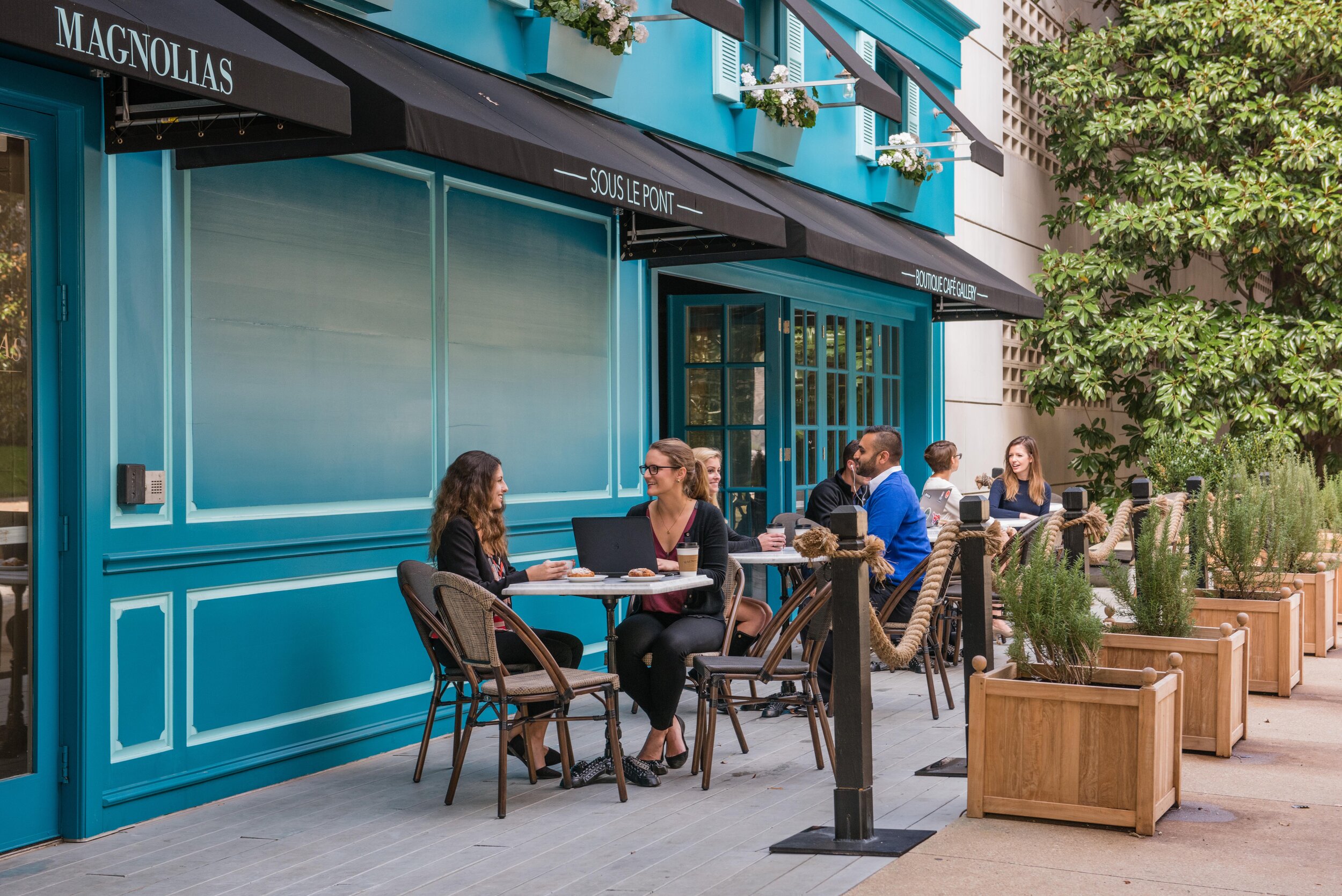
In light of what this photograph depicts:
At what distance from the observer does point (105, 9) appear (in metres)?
4.15

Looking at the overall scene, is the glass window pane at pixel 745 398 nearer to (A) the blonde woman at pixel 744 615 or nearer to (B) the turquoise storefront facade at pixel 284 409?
(B) the turquoise storefront facade at pixel 284 409

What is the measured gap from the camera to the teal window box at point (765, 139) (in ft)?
33.8

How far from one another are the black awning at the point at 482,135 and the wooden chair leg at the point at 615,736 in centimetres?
223

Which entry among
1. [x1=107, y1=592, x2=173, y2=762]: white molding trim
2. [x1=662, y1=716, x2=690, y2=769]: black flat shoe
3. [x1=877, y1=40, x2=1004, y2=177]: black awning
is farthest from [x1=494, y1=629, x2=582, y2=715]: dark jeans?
[x1=877, y1=40, x2=1004, y2=177]: black awning

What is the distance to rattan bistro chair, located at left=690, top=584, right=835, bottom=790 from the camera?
5.75 meters

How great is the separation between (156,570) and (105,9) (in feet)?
7.12

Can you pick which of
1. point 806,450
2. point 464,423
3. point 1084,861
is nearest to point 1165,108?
point 806,450

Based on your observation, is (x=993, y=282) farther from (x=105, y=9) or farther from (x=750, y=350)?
(x=105, y=9)

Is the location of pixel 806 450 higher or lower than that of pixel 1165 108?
lower

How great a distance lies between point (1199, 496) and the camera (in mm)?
7637

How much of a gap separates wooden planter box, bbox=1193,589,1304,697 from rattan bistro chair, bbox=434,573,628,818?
3.66 metres

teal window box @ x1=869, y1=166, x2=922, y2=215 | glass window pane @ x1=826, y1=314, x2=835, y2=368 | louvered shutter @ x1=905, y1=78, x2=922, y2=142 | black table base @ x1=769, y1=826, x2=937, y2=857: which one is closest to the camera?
black table base @ x1=769, y1=826, x2=937, y2=857

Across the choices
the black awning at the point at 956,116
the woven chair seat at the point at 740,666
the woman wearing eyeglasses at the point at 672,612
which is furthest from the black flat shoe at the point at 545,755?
the black awning at the point at 956,116

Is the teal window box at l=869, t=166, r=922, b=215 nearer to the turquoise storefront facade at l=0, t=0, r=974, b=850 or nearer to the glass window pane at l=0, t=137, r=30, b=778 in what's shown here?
the turquoise storefront facade at l=0, t=0, r=974, b=850
